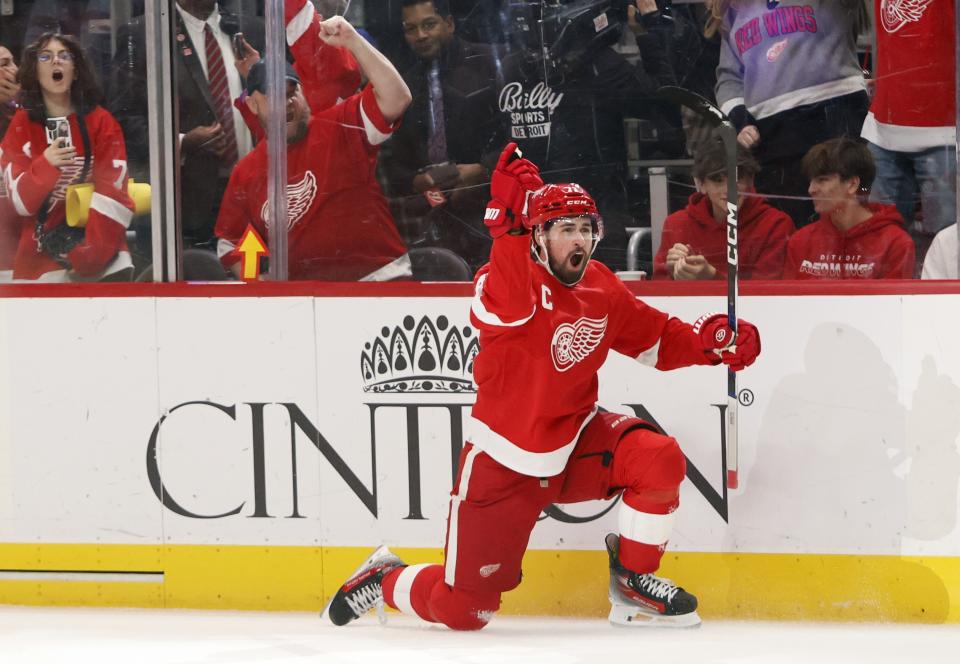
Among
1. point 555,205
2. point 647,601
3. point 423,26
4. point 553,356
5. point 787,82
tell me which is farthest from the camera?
point 423,26

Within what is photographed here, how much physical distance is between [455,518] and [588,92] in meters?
1.23

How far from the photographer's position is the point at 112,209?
3420 mm

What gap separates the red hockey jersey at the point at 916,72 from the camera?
122 inches

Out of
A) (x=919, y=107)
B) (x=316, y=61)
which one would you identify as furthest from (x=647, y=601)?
(x=316, y=61)

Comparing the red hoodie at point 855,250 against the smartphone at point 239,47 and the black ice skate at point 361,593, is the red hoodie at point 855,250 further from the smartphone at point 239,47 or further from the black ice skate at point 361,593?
the smartphone at point 239,47

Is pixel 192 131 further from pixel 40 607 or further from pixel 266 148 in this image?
pixel 40 607

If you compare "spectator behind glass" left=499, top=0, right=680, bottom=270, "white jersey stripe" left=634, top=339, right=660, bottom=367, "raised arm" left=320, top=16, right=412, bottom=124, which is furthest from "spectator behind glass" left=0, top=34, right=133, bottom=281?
"white jersey stripe" left=634, top=339, right=660, bottom=367

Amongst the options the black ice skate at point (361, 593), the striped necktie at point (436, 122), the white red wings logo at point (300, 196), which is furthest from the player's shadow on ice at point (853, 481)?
the white red wings logo at point (300, 196)

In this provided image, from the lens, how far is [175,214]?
338cm

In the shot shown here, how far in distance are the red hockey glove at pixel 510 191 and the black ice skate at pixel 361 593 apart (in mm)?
981

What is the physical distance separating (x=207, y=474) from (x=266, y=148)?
939 millimetres

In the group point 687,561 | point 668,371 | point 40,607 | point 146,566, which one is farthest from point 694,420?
point 40,607

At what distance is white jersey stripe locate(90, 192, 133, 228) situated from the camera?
341 centimetres

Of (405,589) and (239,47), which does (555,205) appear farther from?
(239,47)
